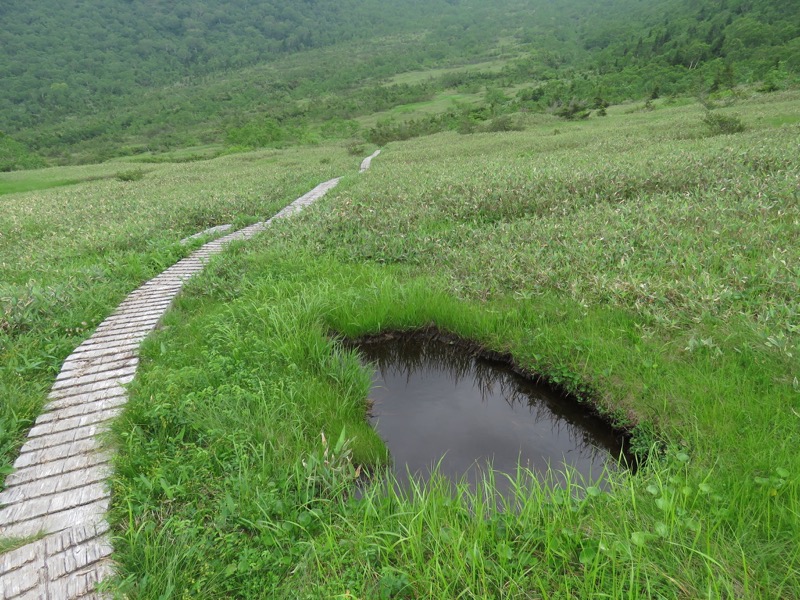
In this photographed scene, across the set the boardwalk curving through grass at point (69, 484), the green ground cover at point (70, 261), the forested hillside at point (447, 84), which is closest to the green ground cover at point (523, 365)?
the boardwalk curving through grass at point (69, 484)

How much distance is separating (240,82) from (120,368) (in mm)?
209882

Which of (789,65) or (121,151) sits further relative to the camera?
(121,151)

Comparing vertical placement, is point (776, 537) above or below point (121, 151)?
above

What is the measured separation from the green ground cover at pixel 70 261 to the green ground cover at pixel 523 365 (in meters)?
1.16

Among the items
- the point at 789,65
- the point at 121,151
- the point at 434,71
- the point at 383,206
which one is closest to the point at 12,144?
the point at 121,151

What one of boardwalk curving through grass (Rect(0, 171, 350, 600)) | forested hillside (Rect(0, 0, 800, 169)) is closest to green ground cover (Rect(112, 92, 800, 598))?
boardwalk curving through grass (Rect(0, 171, 350, 600))

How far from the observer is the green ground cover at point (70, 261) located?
4883 millimetres

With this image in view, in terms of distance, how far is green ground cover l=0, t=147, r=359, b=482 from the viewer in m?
4.88

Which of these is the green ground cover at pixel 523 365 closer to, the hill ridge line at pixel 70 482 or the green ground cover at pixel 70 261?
the hill ridge line at pixel 70 482

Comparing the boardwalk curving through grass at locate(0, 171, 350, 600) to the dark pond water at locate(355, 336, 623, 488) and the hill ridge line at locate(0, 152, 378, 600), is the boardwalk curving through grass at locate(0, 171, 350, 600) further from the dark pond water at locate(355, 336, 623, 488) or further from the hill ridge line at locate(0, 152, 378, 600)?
the dark pond water at locate(355, 336, 623, 488)

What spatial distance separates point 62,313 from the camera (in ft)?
20.6

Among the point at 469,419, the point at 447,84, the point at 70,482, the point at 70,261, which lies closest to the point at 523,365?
the point at 469,419

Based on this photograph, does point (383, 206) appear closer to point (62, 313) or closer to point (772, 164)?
point (62, 313)

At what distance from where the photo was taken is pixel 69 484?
3.35 meters
